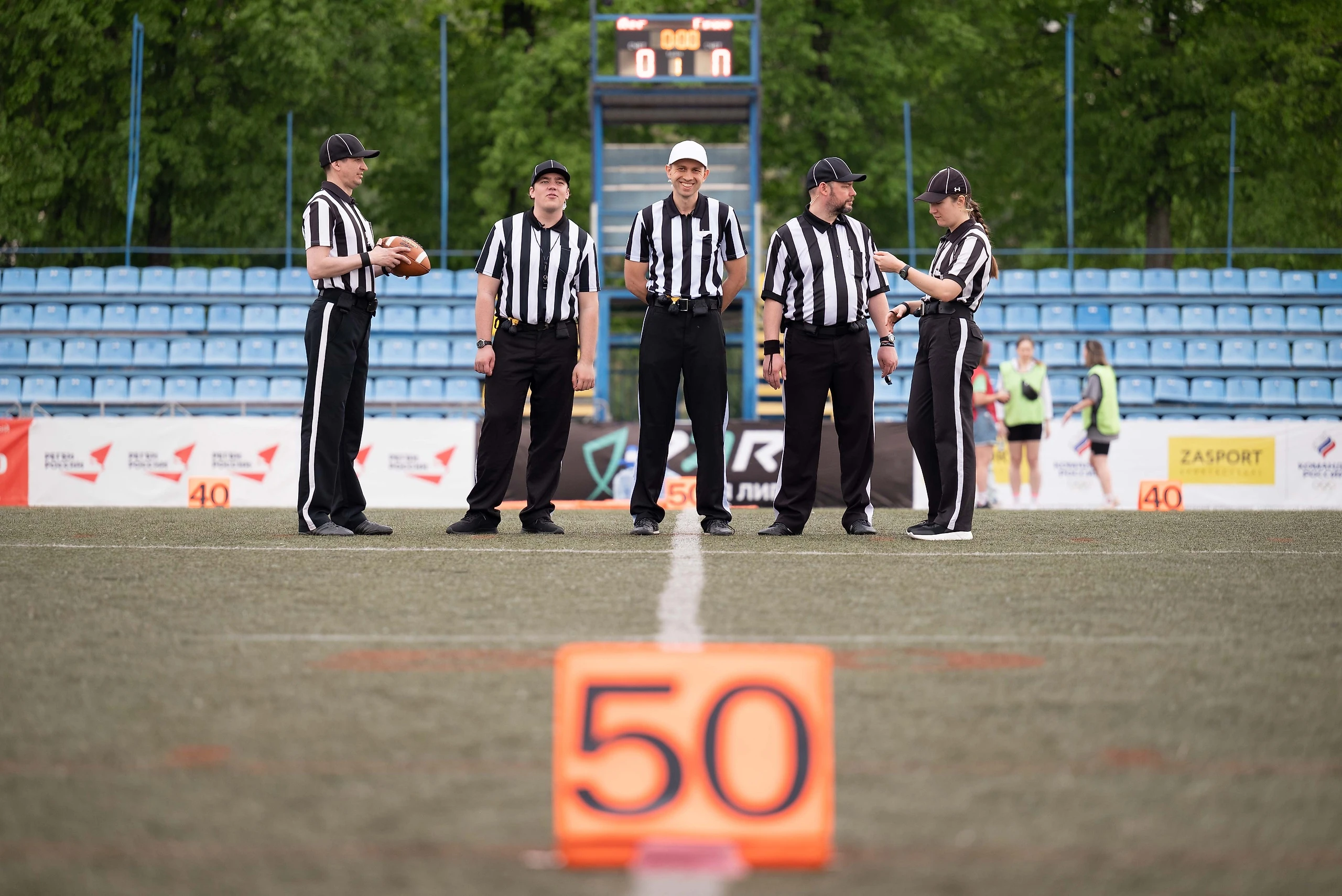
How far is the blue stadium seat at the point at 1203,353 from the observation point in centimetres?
1850

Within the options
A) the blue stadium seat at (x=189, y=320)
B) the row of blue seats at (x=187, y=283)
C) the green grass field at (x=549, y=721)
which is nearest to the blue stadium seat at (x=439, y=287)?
the row of blue seats at (x=187, y=283)

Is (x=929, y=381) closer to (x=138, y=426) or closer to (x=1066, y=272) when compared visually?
(x=138, y=426)

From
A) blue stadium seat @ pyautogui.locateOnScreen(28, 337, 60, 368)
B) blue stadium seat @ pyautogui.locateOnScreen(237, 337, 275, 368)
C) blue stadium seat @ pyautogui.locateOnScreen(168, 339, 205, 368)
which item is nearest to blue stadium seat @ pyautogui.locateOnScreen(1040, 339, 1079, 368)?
blue stadium seat @ pyautogui.locateOnScreen(237, 337, 275, 368)

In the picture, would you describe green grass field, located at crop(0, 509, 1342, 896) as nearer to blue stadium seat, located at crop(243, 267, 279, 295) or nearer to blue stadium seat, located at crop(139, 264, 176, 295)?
blue stadium seat, located at crop(243, 267, 279, 295)

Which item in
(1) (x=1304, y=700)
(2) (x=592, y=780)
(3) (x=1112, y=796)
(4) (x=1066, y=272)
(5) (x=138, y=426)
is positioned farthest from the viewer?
(4) (x=1066, y=272)

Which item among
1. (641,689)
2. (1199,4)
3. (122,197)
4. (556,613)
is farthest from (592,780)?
(1199,4)

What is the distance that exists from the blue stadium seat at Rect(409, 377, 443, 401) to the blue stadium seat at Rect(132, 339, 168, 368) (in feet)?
10.7

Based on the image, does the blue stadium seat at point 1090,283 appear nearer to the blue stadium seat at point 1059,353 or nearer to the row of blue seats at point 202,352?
the blue stadium seat at point 1059,353

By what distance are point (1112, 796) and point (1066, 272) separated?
18.5 meters

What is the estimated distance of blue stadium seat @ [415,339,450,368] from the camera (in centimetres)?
1800

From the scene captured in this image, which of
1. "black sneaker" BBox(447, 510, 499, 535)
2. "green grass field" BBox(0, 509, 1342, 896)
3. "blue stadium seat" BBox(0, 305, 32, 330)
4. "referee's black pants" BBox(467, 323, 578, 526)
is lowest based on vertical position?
"green grass field" BBox(0, 509, 1342, 896)

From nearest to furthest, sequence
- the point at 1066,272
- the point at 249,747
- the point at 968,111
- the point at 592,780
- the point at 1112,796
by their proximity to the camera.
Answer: the point at 592,780, the point at 1112,796, the point at 249,747, the point at 1066,272, the point at 968,111

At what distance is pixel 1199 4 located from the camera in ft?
84.3

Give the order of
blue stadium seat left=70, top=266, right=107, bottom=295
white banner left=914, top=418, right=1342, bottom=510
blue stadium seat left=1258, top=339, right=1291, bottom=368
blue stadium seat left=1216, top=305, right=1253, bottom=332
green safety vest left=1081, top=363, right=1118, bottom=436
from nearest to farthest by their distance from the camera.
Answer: green safety vest left=1081, top=363, right=1118, bottom=436, white banner left=914, top=418, right=1342, bottom=510, blue stadium seat left=1258, top=339, right=1291, bottom=368, blue stadium seat left=1216, top=305, right=1253, bottom=332, blue stadium seat left=70, top=266, right=107, bottom=295
